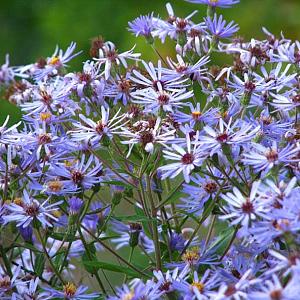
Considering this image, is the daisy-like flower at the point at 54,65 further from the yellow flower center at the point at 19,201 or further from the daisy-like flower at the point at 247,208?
the daisy-like flower at the point at 247,208

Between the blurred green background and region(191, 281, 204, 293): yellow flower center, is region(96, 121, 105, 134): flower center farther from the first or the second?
the blurred green background

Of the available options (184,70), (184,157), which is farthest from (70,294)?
(184,70)

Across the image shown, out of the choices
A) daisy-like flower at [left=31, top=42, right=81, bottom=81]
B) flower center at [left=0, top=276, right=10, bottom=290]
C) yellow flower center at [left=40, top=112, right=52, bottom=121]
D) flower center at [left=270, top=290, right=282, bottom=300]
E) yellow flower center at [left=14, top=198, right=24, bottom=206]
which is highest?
daisy-like flower at [left=31, top=42, right=81, bottom=81]

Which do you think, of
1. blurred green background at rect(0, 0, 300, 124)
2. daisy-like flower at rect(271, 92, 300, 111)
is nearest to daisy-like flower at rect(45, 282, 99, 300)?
daisy-like flower at rect(271, 92, 300, 111)

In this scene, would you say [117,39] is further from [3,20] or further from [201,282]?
[201,282]

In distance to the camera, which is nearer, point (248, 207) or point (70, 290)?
point (248, 207)

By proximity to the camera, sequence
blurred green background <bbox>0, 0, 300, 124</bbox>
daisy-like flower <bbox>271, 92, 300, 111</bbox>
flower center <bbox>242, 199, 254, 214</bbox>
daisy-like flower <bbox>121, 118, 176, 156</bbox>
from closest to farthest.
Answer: flower center <bbox>242, 199, 254, 214</bbox>
daisy-like flower <bbox>121, 118, 176, 156</bbox>
daisy-like flower <bbox>271, 92, 300, 111</bbox>
blurred green background <bbox>0, 0, 300, 124</bbox>

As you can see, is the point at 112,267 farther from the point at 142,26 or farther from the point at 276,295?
the point at 142,26
